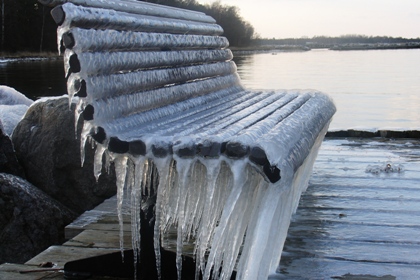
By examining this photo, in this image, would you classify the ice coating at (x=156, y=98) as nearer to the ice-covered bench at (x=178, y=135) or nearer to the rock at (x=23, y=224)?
the ice-covered bench at (x=178, y=135)

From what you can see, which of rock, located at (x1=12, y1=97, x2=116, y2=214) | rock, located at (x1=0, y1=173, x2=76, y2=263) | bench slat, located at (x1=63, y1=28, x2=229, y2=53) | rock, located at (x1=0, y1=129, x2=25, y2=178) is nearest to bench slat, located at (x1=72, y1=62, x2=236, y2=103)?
bench slat, located at (x1=63, y1=28, x2=229, y2=53)

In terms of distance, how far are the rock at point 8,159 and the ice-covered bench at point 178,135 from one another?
303cm

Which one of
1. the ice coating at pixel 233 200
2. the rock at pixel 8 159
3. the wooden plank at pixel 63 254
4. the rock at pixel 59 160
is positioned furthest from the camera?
the rock at pixel 8 159

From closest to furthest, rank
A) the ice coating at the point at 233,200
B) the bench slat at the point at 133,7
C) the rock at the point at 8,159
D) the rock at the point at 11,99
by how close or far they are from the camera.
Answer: the ice coating at the point at 233,200 → the bench slat at the point at 133,7 → the rock at the point at 8,159 → the rock at the point at 11,99

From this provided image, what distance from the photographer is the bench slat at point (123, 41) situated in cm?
219

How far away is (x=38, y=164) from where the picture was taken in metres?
5.78

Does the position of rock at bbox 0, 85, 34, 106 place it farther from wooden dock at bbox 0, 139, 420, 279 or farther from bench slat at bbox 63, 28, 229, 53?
bench slat at bbox 63, 28, 229, 53

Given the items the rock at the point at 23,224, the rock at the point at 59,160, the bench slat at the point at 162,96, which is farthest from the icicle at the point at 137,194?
the rock at the point at 59,160

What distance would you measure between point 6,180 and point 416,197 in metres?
3.22

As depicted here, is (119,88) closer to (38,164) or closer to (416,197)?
(416,197)

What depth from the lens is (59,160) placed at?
562 centimetres

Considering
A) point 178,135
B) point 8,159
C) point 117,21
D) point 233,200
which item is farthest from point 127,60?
point 8,159

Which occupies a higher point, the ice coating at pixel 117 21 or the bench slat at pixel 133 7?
the bench slat at pixel 133 7

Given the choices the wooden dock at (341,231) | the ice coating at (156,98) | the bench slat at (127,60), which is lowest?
the wooden dock at (341,231)
